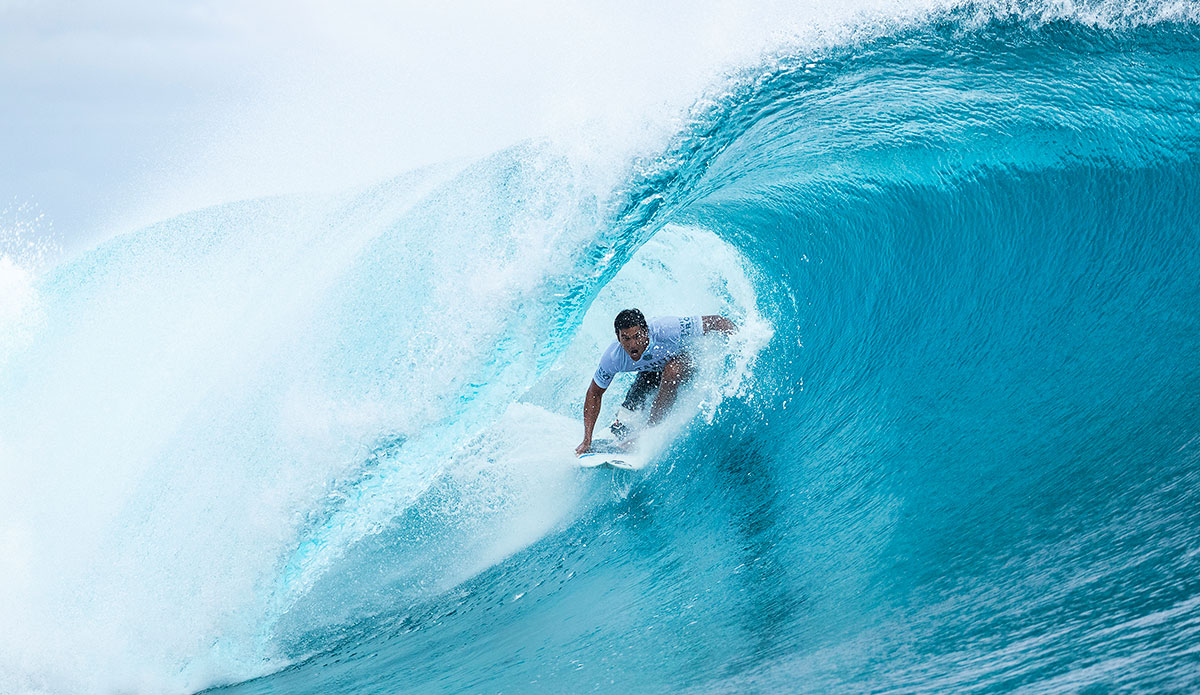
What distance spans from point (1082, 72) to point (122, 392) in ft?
21.4

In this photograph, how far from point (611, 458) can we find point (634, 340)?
792 millimetres

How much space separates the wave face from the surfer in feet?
0.85

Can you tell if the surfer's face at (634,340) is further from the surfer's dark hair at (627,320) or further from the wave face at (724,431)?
the wave face at (724,431)

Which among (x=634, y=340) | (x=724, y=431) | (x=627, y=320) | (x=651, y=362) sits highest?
(x=627, y=320)

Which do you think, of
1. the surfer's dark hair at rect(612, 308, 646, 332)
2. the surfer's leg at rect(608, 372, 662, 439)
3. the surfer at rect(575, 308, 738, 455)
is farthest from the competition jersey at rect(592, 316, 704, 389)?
the surfer's dark hair at rect(612, 308, 646, 332)

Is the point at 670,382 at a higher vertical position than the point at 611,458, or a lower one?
higher

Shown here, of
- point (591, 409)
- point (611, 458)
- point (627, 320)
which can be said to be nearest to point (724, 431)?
point (611, 458)

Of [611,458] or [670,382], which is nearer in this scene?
[611,458]

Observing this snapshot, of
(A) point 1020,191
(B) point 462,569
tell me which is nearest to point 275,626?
(B) point 462,569

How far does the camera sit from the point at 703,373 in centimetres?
566

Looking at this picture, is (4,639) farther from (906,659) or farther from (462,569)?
(906,659)

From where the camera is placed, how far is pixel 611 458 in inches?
203

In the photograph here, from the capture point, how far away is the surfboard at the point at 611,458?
516 cm

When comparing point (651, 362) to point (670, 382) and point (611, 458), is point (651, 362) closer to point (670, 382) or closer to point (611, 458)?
point (670, 382)
